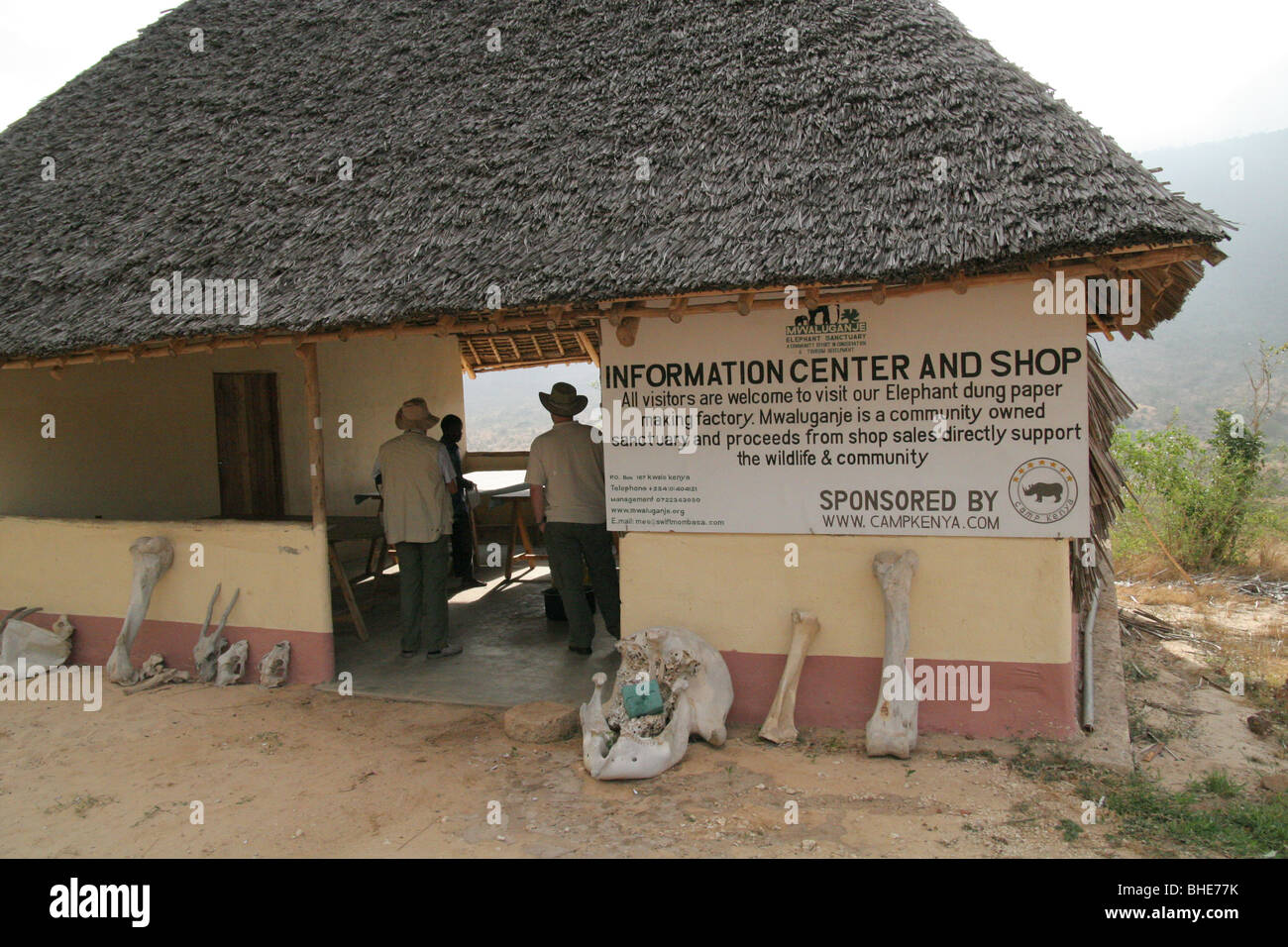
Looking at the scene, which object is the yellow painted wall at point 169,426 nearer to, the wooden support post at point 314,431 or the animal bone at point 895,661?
the wooden support post at point 314,431

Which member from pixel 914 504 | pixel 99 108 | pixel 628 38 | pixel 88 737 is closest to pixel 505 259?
pixel 628 38

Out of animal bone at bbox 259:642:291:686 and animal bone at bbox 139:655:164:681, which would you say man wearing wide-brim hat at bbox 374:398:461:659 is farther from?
animal bone at bbox 139:655:164:681

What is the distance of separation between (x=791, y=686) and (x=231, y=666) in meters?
4.02

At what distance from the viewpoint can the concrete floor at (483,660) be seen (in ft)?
19.6

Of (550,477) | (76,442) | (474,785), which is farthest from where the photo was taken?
(76,442)

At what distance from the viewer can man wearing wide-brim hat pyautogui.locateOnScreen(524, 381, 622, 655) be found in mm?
6109

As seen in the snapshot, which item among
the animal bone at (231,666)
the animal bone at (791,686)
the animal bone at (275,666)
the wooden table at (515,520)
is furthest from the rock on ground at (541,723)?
the wooden table at (515,520)

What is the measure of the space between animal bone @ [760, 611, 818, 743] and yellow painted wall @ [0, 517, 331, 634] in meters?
3.24

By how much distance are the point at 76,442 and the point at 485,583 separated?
397cm

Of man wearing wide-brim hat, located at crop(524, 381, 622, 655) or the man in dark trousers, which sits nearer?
man wearing wide-brim hat, located at crop(524, 381, 622, 655)

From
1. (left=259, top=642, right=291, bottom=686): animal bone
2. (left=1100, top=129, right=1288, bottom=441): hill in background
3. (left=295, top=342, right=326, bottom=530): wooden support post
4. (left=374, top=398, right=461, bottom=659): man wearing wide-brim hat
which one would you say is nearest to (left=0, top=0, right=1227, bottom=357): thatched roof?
(left=295, top=342, right=326, bottom=530): wooden support post

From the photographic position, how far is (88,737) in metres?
5.61

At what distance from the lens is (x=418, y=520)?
6.48 m
